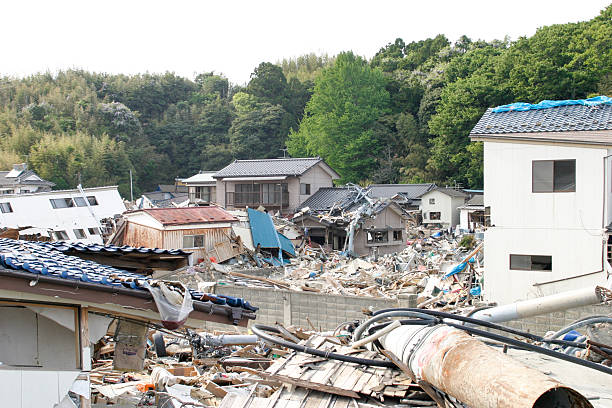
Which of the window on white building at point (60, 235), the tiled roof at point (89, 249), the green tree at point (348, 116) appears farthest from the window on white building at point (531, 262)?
the green tree at point (348, 116)

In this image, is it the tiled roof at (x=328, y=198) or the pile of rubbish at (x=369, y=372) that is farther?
the tiled roof at (x=328, y=198)

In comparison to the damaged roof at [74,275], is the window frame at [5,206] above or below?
below

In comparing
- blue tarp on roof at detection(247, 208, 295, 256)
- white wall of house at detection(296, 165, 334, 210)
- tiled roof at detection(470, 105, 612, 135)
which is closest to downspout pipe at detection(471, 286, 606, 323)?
tiled roof at detection(470, 105, 612, 135)

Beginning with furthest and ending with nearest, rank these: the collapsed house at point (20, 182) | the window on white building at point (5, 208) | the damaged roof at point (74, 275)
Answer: the collapsed house at point (20, 182), the window on white building at point (5, 208), the damaged roof at point (74, 275)

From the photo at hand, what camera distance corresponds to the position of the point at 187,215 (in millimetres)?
27328

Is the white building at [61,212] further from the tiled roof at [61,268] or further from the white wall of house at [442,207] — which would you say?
the tiled roof at [61,268]

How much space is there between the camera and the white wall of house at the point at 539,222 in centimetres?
1486

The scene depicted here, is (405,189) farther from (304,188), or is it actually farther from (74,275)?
(74,275)

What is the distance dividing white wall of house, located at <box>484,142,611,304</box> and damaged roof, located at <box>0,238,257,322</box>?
34.9 ft

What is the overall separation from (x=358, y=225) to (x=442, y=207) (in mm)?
14405

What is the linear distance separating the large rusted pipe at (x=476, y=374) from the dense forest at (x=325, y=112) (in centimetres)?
4191

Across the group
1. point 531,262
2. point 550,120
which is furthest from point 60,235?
point 550,120

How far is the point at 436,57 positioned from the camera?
200ft

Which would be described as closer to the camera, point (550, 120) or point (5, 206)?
point (550, 120)
